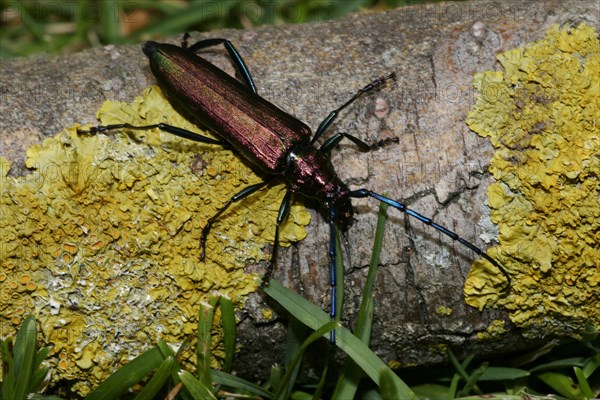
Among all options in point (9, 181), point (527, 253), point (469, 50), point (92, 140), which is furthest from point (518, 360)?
point (9, 181)

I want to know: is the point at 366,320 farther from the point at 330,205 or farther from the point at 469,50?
the point at 469,50

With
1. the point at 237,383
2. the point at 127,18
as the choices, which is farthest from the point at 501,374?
the point at 127,18

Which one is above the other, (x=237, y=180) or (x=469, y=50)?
(x=469, y=50)

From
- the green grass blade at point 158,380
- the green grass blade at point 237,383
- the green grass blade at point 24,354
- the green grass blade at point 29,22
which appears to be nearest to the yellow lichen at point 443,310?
the green grass blade at point 237,383

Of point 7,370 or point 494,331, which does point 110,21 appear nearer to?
point 7,370

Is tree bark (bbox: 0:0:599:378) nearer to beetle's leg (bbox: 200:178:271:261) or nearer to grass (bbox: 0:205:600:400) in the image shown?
grass (bbox: 0:205:600:400)

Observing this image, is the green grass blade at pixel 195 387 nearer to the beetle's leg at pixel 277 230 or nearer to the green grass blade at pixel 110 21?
the beetle's leg at pixel 277 230

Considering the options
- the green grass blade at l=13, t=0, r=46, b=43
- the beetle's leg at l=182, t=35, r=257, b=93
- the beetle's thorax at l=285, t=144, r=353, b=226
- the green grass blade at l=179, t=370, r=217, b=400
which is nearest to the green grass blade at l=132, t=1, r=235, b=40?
the green grass blade at l=13, t=0, r=46, b=43
